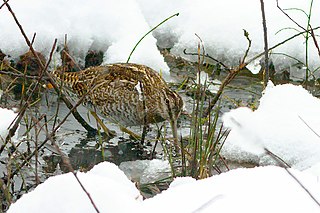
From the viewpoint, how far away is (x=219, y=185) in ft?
7.54

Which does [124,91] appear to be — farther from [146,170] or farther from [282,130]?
[282,130]

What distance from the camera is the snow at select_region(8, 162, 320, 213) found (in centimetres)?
214

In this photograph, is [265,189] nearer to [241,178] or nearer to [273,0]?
[241,178]

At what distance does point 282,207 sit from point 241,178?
22 cm

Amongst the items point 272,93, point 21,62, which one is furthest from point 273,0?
point 272,93

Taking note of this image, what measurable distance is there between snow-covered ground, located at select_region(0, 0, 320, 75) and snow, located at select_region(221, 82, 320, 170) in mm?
2540

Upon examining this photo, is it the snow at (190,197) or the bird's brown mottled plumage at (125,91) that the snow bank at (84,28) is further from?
the snow at (190,197)

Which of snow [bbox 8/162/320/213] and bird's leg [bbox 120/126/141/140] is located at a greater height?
bird's leg [bbox 120/126/141/140]

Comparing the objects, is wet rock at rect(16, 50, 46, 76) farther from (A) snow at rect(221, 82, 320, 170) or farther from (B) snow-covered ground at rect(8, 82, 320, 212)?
(B) snow-covered ground at rect(8, 82, 320, 212)

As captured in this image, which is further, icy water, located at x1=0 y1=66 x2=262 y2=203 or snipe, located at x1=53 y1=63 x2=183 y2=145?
snipe, located at x1=53 y1=63 x2=183 y2=145

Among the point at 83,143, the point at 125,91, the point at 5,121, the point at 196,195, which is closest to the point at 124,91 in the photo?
the point at 125,91

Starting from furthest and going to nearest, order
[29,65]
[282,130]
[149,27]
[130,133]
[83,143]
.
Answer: [149,27], [29,65], [130,133], [83,143], [282,130]

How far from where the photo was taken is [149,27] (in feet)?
24.9

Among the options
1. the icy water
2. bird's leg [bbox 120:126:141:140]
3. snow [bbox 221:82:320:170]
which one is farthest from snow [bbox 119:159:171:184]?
bird's leg [bbox 120:126:141:140]
